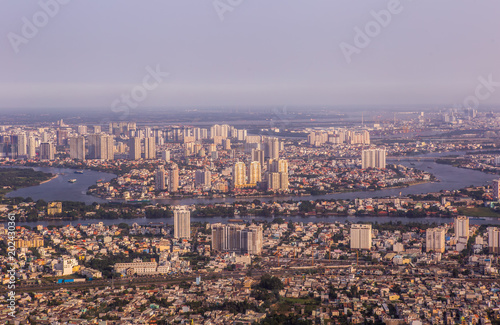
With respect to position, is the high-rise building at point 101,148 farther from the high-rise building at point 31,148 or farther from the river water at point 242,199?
the river water at point 242,199

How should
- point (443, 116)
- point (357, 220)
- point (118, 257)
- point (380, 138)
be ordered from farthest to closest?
point (443, 116), point (380, 138), point (357, 220), point (118, 257)

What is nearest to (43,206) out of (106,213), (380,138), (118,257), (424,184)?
(106,213)

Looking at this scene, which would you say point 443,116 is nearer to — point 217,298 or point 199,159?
point 199,159

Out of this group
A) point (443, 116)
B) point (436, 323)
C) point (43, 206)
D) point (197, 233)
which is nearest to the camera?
point (436, 323)

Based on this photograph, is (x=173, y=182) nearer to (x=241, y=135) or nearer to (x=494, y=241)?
(x=494, y=241)

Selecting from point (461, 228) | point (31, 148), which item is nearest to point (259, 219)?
point (461, 228)

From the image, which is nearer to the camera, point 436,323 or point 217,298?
point 436,323

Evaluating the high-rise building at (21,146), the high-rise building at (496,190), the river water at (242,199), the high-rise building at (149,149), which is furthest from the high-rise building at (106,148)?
the high-rise building at (496,190)
